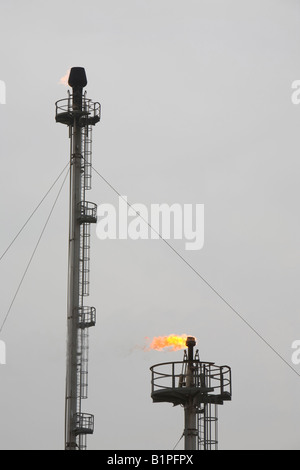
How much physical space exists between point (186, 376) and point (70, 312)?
33.2 ft

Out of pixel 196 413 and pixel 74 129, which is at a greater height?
pixel 74 129

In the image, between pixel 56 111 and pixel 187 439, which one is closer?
pixel 187 439

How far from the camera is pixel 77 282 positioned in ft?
239

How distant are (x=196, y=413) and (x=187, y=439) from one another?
4.70ft

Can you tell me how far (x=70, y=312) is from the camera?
7244 cm
